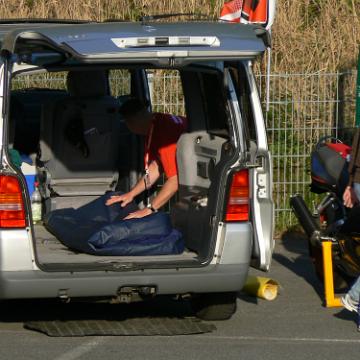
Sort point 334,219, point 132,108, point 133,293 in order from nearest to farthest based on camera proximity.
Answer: point 133,293, point 132,108, point 334,219

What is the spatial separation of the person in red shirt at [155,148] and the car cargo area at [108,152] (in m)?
0.12

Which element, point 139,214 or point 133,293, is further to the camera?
point 139,214

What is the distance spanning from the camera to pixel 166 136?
8.96 metres

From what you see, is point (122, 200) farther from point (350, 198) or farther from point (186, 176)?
point (350, 198)

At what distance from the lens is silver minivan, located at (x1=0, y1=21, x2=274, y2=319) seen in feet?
24.2

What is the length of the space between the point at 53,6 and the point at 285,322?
11.1 meters

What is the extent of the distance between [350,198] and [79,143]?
228cm

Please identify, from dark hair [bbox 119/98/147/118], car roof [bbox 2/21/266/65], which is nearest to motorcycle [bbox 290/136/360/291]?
dark hair [bbox 119/98/147/118]

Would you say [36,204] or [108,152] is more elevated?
[108,152]

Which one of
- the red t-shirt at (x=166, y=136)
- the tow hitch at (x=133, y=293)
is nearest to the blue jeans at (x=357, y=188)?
the red t-shirt at (x=166, y=136)

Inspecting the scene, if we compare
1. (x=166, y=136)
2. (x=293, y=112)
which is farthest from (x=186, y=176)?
(x=293, y=112)

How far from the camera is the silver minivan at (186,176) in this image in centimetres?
737

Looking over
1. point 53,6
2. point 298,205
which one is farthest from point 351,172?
point 53,6

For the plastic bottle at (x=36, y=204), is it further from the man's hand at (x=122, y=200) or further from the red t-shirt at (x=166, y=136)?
the red t-shirt at (x=166, y=136)
